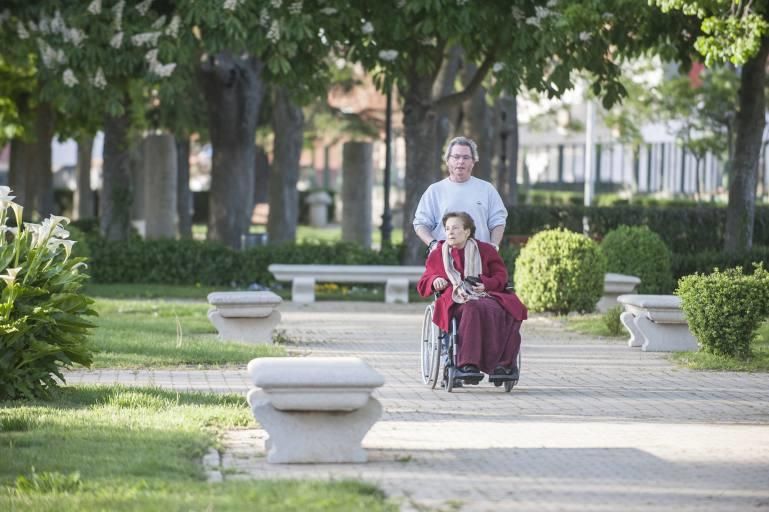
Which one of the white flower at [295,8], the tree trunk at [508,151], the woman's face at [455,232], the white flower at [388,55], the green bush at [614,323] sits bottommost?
the green bush at [614,323]

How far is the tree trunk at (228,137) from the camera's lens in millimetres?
28844

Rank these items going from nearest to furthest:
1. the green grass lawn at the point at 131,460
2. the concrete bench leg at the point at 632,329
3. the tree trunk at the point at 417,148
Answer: the green grass lawn at the point at 131,460 < the concrete bench leg at the point at 632,329 < the tree trunk at the point at 417,148

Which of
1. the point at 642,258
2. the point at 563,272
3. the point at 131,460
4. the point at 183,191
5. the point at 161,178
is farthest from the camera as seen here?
the point at 183,191

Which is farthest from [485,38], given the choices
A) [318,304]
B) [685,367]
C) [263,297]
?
[685,367]

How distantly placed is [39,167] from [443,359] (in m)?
23.2

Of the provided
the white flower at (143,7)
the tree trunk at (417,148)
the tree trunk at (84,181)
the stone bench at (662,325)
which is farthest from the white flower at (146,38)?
the tree trunk at (84,181)

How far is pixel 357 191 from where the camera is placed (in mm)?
32875

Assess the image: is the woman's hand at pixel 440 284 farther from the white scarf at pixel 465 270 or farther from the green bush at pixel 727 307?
the green bush at pixel 727 307

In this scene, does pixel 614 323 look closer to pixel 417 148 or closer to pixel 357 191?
pixel 417 148

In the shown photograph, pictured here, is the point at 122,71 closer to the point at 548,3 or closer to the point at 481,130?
the point at 548,3

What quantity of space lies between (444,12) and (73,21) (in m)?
5.38

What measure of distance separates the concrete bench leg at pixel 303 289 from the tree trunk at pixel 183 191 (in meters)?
14.9

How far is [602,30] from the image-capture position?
22953 mm

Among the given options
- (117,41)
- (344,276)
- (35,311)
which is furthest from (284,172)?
(35,311)
